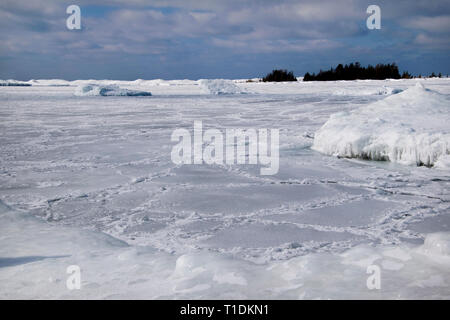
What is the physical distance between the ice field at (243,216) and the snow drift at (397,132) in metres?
0.01

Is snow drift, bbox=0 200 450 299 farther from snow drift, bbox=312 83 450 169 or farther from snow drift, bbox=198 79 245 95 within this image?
snow drift, bbox=198 79 245 95

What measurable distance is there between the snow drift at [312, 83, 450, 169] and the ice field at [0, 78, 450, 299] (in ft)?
0.04

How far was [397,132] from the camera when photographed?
4.43 meters

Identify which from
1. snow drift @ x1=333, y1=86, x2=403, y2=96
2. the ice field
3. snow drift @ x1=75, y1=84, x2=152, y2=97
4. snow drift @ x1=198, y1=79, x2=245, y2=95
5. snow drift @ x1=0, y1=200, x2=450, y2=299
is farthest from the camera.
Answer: snow drift @ x1=198, y1=79, x2=245, y2=95

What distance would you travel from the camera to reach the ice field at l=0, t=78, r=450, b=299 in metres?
1.67

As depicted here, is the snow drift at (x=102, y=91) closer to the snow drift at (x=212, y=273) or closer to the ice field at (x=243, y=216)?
the ice field at (x=243, y=216)

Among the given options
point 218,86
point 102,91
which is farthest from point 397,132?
point 102,91

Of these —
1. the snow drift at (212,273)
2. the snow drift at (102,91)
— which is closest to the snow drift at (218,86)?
the snow drift at (102,91)

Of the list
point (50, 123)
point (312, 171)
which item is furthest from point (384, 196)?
point (50, 123)

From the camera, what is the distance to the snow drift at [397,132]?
4.16m

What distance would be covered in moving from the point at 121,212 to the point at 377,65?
29045mm

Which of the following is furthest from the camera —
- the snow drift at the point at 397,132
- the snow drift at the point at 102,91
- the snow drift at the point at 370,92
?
the snow drift at the point at 102,91

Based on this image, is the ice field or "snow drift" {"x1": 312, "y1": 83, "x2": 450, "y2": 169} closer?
the ice field

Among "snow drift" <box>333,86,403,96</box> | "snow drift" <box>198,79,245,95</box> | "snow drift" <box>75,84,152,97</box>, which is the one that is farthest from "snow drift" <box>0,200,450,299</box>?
"snow drift" <box>198,79,245,95</box>
